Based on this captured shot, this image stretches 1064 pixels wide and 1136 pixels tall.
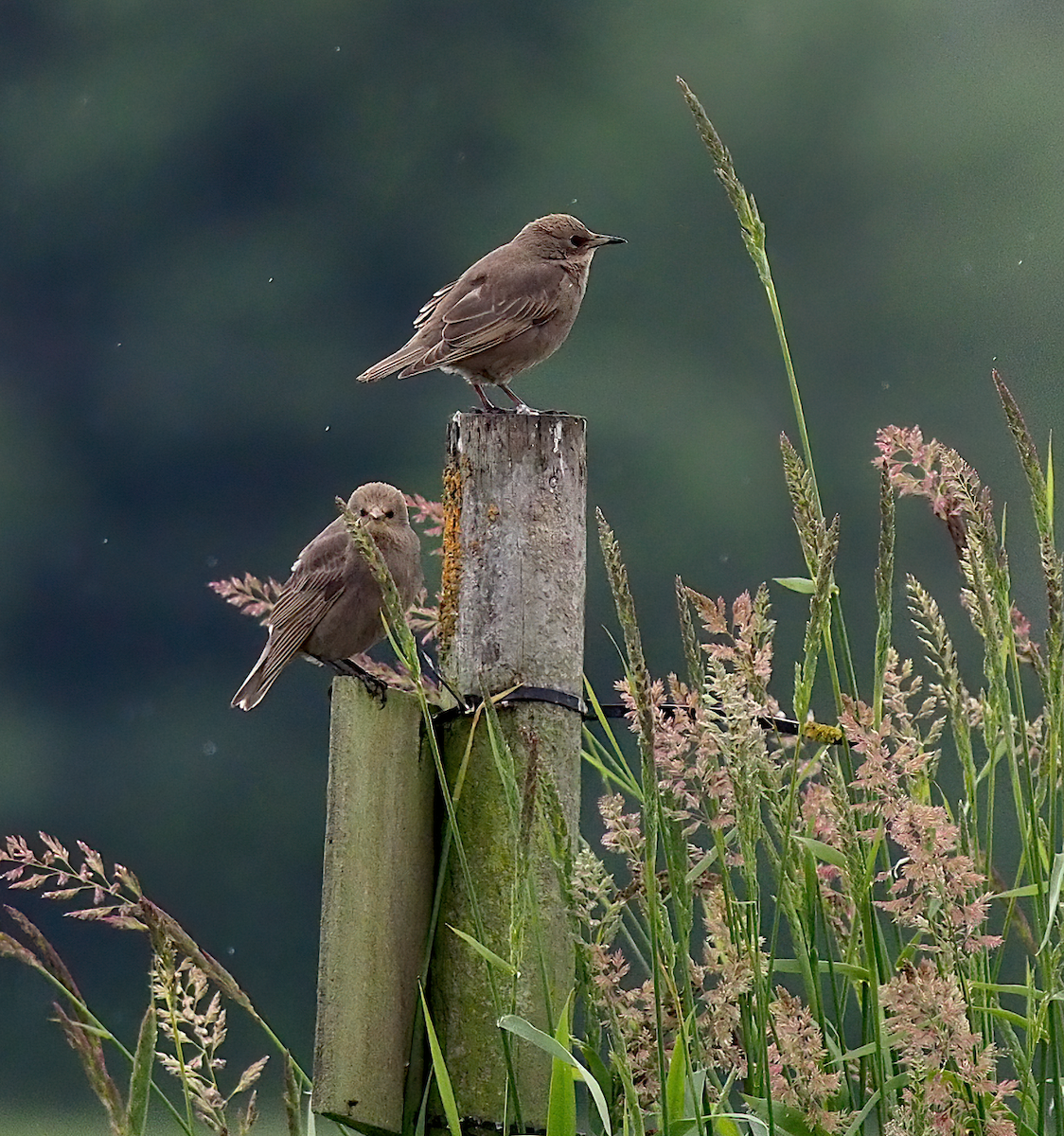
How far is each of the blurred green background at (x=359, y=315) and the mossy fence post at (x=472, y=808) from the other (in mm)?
16316

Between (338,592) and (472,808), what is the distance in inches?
66.9

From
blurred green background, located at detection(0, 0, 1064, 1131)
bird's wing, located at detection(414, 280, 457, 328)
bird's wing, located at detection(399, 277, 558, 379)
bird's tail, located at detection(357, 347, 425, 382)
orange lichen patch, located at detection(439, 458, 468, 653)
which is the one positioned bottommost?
orange lichen patch, located at detection(439, 458, 468, 653)

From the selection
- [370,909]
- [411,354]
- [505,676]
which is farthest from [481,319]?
[370,909]

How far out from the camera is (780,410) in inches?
920

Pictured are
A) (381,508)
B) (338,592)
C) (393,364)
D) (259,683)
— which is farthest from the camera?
(393,364)

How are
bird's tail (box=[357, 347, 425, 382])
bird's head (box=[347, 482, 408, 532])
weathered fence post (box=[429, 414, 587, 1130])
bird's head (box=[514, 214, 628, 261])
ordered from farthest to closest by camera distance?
bird's head (box=[514, 214, 628, 261]) → bird's tail (box=[357, 347, 425, 382]) → bird's head (box=[347, 482, 408, 532]) → weathered fence post (box=[429, 414, 587, 1130])

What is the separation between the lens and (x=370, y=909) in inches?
90.4

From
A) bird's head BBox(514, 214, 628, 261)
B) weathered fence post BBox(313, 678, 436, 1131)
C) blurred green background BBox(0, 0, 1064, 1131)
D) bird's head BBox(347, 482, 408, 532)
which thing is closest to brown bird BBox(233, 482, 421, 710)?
bird's head BBox(347, 482, 408, 532)

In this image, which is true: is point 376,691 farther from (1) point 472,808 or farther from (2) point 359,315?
(2) point 359,315

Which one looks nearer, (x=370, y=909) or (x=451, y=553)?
(x=370, y=909)

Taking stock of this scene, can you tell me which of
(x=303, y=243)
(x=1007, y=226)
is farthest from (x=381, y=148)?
(x=1007, y=226)

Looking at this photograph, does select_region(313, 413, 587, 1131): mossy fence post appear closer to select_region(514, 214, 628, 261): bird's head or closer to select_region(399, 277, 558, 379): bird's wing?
select_region(399, 277, 558, 379): bird's wing

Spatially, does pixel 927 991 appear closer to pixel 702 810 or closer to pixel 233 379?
pixel 702 810

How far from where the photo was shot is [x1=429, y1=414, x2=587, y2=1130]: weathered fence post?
2.43 m
